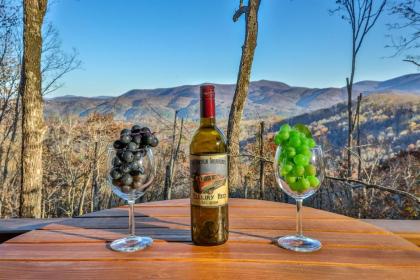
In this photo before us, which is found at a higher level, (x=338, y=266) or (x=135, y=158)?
(x=135, y=158)

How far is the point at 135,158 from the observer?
0.86 metres

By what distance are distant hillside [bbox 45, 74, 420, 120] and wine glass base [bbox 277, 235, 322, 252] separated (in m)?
0.41

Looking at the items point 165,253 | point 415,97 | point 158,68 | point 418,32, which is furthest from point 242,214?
point 415,97

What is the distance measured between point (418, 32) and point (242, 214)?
A: 15.6 ft

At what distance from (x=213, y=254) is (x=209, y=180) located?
18cm

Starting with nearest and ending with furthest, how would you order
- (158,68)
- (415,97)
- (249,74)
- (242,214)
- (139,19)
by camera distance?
1. (242,214)
2. (249,74)
3. (158,68)
4. (139,19)
5. (415,97)

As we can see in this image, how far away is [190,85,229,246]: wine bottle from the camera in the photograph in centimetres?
83

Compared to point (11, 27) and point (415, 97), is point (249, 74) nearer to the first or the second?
point (11, 27)

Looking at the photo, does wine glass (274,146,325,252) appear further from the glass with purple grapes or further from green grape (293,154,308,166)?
the glass with purple grapes

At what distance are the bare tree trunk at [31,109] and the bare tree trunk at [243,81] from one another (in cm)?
221

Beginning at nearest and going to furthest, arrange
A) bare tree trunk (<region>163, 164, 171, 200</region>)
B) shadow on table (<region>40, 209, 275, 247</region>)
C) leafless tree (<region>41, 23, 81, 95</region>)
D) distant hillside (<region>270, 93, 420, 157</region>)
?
shadow on table (<region>40, 209, 275, 247</region>), bare tree trunk (<region>163, 164, 171, 200</region>), leafless tree (<region>41, 23, 81, 95</region>), distant hillside (<region>270, 93, 420, 157</region>)

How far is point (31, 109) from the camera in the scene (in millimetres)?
3234

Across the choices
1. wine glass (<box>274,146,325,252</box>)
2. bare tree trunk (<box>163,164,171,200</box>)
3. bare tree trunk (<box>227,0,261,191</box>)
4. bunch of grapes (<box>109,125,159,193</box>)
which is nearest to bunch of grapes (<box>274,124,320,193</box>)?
wine glass (<box>274,146,325,252</box>)

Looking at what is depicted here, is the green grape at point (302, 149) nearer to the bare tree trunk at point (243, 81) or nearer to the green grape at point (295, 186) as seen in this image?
the green grape at point (295, 186)
